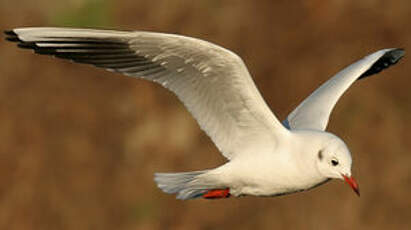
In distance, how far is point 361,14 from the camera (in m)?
12.9

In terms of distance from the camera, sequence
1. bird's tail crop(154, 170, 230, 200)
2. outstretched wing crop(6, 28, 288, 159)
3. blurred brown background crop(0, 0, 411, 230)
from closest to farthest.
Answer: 1. outstretched wing crop(6, 28, 288, 159)
2. bird's tail crop(154, 170, 230, 200)
3. blurred brown background crop(0, 0, 411, 230)

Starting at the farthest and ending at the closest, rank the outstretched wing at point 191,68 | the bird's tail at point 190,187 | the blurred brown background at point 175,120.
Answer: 1. the blurred brown background at point 175,120
2. the bird's tail at point 190,187
3. the outstretched wing at point 191,68

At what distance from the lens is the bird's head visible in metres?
6.57

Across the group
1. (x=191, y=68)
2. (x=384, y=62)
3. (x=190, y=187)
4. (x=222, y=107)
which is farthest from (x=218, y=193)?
(x=384, y=62)

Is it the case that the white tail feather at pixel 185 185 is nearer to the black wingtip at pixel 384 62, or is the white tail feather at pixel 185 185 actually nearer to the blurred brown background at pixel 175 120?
the black wingtip at pixel 384 62

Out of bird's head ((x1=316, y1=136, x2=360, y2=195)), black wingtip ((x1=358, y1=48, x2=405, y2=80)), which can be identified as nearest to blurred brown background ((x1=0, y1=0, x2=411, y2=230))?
black wingtip ((x1=358, y1=48, x2=405, y2=80))

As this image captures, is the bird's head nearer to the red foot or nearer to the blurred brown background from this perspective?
the red foot

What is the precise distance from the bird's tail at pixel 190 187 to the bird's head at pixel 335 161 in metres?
0.81

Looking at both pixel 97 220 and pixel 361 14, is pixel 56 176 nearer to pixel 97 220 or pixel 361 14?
pixel 97 220

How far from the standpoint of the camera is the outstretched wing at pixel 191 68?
655cm

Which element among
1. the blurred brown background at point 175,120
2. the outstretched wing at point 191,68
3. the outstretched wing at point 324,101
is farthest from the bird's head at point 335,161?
the blurred brown background at point 175,120

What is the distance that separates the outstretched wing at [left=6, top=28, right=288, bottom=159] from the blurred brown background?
382 cm

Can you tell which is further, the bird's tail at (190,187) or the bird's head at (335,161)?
the bird's tail at (190,187)

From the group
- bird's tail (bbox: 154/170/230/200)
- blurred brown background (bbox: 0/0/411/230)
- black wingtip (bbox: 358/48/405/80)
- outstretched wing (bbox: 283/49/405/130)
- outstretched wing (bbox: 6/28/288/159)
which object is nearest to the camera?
outstretched wing (bbox: 6/28/288/159)
